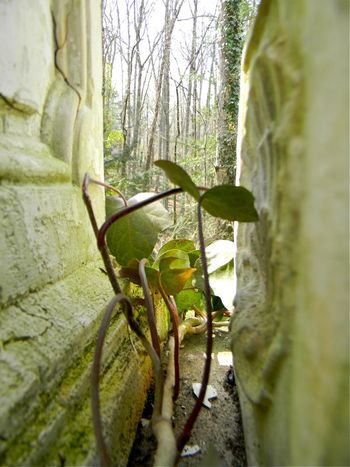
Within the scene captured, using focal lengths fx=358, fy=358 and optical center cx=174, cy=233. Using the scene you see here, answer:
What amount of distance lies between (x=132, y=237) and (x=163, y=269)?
0.10 m

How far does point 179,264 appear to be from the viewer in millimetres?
969

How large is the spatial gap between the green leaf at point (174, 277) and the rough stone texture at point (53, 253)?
0.46ft

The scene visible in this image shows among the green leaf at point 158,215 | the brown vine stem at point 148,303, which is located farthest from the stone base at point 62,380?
the green leaf at point 158,215

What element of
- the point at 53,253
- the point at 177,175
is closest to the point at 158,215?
the point at 53,253

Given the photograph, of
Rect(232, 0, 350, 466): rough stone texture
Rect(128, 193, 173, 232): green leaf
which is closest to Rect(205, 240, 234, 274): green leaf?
Answer: Rect(128, 193, 173, 232): green leaf

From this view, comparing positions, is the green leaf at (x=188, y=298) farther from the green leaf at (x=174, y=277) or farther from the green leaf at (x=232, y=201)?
the green leaf at (x=232, y=201)

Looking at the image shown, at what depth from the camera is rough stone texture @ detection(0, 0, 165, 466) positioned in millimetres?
475

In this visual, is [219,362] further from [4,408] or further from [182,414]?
[4,408]

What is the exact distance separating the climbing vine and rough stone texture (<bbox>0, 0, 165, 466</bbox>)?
0.24 ft

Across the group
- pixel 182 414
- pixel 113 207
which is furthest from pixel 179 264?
pixel 182 414

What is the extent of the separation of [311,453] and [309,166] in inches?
10.1

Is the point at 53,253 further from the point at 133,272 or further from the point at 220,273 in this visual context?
the point at 220,273

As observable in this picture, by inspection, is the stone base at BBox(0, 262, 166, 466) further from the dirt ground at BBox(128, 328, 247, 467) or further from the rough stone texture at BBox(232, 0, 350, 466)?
the rough stone texture at BBox(232, 0, 350, 466)

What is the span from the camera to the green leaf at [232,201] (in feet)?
1.61
